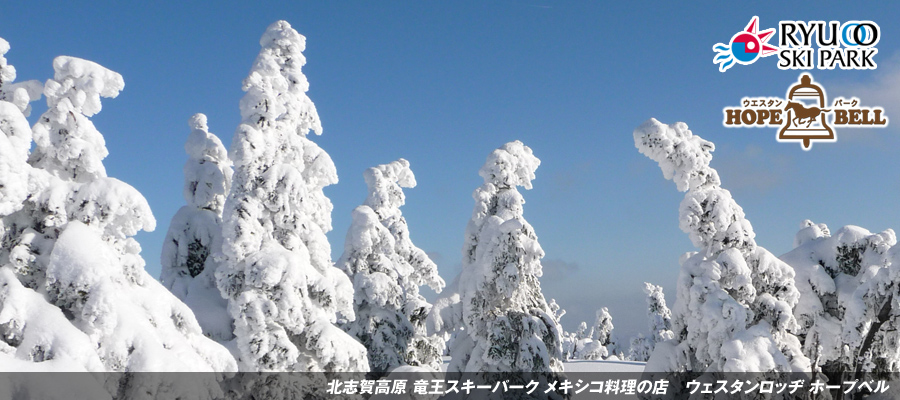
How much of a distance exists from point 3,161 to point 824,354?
1983 centimetres

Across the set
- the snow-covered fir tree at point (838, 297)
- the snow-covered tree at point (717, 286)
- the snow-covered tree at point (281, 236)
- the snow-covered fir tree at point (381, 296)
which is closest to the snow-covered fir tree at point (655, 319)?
the snow-covered fir tree at point (381, 296)

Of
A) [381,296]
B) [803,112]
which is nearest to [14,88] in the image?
[381,296]

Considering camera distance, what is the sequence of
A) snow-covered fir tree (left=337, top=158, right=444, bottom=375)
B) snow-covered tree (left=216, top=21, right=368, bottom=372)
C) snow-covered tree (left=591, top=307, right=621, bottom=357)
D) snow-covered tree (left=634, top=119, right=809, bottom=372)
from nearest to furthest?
snow-covered tree (left=216, top=21, right=368, bottom=372)
snow-covered tree (left=634, top=119, right=809, bottom=372)
snow-covered fir tree (left=337, top=158, right=444, bottom=375)
snow-covered tree (left=591, top=307, right=621, bottom=357)

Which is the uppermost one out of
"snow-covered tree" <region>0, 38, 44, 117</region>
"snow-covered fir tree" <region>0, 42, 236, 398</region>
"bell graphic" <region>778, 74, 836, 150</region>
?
"bell graphic" <region>778, 74, 836, 150</region>

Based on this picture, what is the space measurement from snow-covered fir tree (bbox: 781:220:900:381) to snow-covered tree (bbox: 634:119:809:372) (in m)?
1.33

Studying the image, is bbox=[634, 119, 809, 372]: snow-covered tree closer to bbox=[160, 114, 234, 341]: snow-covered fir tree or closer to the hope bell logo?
the hope bell logo

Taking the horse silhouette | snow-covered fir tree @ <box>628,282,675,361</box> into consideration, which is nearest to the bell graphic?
the horse silhouette

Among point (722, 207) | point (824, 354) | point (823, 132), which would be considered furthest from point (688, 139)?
point (824, 354)

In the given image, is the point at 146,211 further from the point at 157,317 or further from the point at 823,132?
the point at 823,132

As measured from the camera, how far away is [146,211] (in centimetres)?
869

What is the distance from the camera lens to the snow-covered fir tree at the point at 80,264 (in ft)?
24.8

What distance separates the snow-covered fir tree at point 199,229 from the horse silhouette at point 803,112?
16.1 metres

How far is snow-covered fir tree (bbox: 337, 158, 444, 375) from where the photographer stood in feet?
78.7

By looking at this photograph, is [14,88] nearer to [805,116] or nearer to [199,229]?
[199,229]
